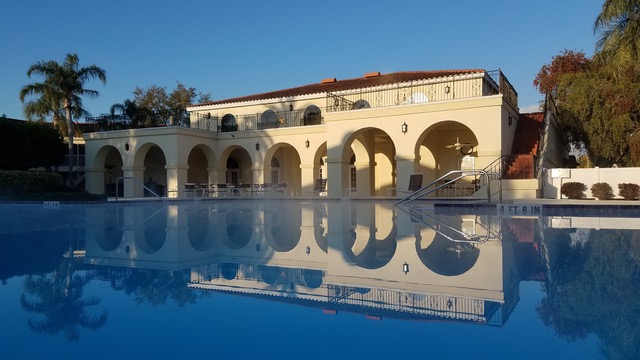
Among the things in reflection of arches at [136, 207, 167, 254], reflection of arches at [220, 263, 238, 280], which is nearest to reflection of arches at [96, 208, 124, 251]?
reflection of arches at [136, 207, 167, 254]

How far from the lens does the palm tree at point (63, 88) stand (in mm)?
27969

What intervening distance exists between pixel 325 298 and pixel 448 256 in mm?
2648

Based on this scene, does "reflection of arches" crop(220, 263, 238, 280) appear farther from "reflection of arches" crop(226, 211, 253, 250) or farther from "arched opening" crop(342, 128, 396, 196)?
"arched opening" crop(342, 128, 396, 196)

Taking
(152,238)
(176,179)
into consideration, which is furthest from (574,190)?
(176,179)

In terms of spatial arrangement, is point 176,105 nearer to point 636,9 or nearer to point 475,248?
point 636,9

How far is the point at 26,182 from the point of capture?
2220 cm

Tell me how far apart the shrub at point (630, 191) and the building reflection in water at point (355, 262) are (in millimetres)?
10499

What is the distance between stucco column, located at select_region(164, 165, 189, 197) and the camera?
2527 centimetres

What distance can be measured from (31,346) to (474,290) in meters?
3.69

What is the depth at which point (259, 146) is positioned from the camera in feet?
85.9

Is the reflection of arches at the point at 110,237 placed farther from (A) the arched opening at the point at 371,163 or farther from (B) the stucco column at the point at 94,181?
(B) the stucco column at the point at 94,181

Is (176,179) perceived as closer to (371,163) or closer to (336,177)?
(336,177)

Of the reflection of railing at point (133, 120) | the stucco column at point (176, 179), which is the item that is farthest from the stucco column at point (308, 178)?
the reflection of railing at point (133, 120)

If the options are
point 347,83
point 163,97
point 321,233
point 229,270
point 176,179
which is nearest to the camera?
point 229,270
